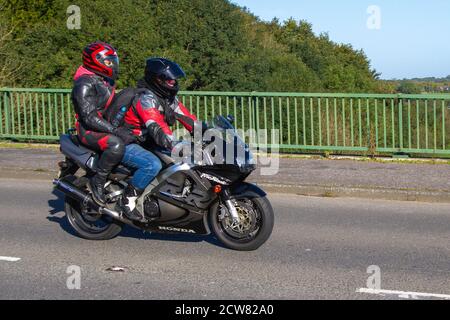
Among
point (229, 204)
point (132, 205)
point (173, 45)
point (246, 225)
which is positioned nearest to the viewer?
point (229, 204)

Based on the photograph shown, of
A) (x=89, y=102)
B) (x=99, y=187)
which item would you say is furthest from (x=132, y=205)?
(x=89, y=102)

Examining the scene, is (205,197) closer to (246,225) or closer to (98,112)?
(246,225)

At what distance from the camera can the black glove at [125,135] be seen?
764 cm

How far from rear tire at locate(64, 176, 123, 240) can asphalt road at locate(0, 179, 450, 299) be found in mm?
104

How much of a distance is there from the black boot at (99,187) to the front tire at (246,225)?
3.72 ft

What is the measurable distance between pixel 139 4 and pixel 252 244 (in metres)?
26.1

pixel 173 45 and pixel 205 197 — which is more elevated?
pixel 173 45

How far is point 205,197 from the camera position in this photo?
7.25 m

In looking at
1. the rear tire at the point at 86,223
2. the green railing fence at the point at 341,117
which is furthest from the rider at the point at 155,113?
the green railing fence at the point at 341,117

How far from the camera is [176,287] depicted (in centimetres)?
639

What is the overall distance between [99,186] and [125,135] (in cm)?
58

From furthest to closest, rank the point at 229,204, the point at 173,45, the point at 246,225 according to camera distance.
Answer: the point at 173,45 → the point at 246,225 → the point at 229,204

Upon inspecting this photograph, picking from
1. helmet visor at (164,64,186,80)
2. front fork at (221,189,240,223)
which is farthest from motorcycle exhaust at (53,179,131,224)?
helmet visor at (164,64,186,80)

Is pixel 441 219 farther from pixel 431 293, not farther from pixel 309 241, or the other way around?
pixel 431 293
